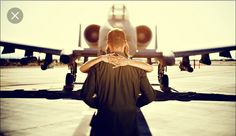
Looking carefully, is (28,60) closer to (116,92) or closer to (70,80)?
(70,80)

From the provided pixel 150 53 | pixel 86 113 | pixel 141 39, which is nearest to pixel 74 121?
pixel 86 113

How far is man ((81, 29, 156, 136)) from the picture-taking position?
104 inches

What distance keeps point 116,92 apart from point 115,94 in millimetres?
23

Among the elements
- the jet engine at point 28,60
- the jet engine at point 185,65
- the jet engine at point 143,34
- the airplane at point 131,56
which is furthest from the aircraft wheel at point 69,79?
the jet engine at point 185,65

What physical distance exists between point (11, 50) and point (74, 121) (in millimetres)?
10679

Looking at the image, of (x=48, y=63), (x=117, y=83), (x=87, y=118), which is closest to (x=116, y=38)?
(x=117, y=83)

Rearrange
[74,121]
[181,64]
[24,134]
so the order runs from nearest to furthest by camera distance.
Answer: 1. [24,134]
2. [74,121]
3. [181,64]

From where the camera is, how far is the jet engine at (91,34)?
15.1 meters

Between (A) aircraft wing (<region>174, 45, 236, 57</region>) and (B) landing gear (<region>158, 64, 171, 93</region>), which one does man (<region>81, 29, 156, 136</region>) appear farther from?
(A) aircraft wing (<region>174, 45, 236, 57</region>)

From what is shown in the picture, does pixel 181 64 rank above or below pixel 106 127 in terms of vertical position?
above

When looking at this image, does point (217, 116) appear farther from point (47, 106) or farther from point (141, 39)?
point (141, 39)

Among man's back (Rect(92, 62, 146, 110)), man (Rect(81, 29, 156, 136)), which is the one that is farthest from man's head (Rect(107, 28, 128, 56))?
man's back (Rect(92, 62, 146, 110))

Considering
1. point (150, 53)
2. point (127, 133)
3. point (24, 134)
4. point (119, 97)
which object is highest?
point (150, 53)

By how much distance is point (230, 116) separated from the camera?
734 centimetres
